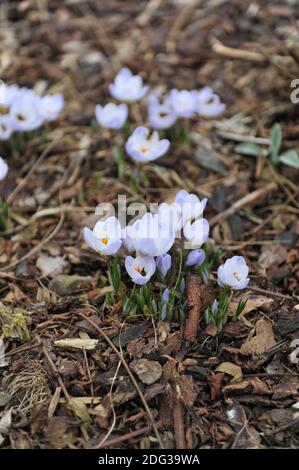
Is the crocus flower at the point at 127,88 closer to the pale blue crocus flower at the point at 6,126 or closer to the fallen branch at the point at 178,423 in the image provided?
the pale blue crocus flower at the point at 6,126

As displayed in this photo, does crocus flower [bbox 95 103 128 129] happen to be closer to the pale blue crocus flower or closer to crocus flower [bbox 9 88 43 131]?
crocus flower [bbox 9 88 43 131]

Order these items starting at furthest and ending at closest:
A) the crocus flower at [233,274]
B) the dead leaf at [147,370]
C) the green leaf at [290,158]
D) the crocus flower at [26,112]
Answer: the crocus flower at [26,112], the green leaf at [290,158], the crocus flower at [233,274], the dead leaf at [147,370]

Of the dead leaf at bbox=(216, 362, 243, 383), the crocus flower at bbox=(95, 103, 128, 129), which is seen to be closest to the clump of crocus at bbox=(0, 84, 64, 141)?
the crocus flower at bbox=(95, 103, 128, 129)

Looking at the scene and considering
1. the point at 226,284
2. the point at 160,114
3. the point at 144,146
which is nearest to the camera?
the point at 226,284

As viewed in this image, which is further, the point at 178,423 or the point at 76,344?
the point at 76,344

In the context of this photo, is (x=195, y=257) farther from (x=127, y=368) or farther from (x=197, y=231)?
(x=127, y=368)

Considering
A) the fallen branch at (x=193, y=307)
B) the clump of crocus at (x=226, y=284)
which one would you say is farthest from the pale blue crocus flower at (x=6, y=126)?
the clump of crocus at (x=226, y=284)

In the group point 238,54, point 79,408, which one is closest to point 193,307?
point 79,408
